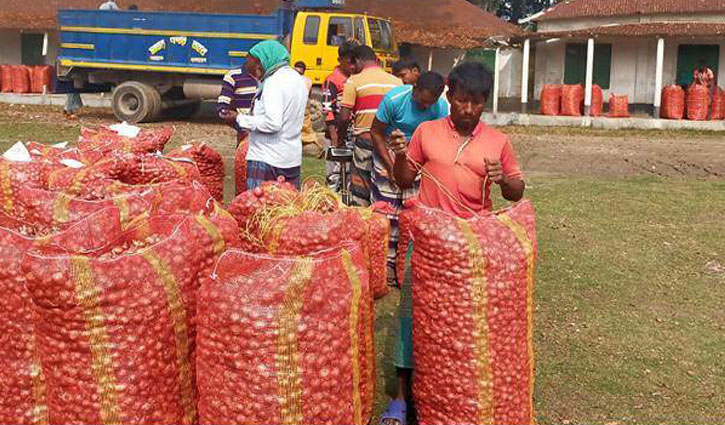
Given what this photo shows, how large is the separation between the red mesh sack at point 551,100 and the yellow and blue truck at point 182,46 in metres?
4.76

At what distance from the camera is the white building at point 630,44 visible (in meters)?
21.0

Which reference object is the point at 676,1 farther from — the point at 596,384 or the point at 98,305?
the point at 98,305

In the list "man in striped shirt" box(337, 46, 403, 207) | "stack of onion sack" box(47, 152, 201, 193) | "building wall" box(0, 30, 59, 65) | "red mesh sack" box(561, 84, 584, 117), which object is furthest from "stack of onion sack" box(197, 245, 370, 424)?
"building wall" box(0, 30, 59, 65)

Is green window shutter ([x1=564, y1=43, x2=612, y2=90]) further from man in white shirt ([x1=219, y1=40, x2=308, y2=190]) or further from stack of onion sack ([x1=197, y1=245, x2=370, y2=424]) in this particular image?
stack of onion sack ([x1=197, y1=245, x2=370, y2=424])

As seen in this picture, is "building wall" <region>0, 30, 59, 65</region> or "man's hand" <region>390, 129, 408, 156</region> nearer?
"man's hand" <region>390, 129, 408, 156</region>

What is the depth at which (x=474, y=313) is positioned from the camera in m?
3.31

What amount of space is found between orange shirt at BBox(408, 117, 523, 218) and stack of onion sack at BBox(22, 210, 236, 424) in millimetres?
1145

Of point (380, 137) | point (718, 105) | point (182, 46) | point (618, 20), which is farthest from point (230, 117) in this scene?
point (618, 20)

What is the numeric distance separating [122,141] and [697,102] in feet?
53.8

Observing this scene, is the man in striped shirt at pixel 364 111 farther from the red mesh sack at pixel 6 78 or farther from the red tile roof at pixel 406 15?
the red mesh sack at pixel 6 78

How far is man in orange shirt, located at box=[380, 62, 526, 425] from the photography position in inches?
145

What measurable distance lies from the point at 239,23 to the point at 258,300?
587 inches

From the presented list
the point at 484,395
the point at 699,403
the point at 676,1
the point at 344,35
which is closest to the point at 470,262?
the point at 484,395

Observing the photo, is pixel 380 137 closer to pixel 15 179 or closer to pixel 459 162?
pixel 459 162
